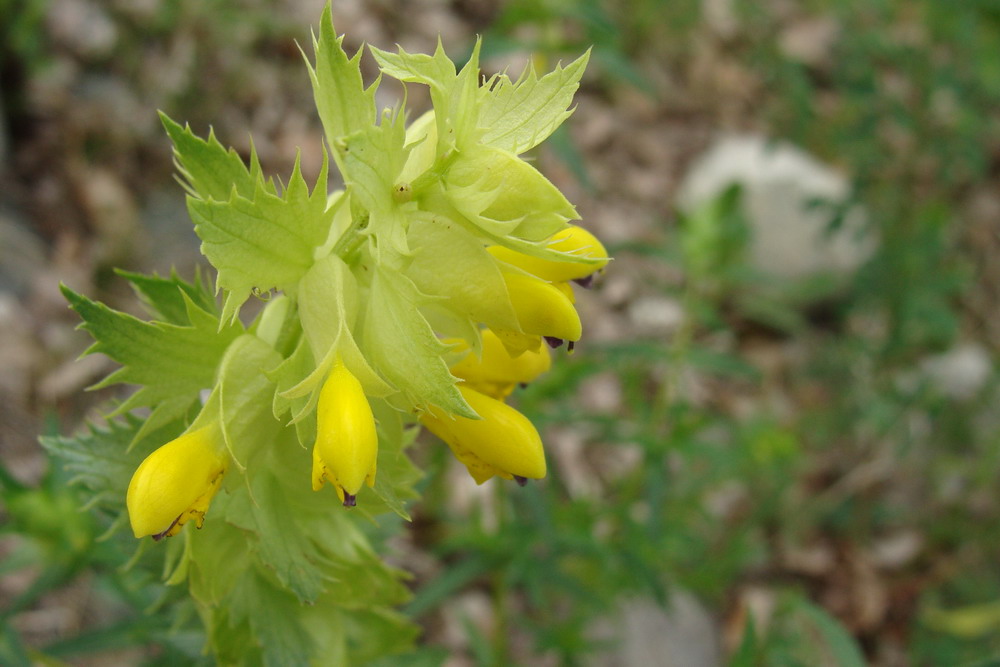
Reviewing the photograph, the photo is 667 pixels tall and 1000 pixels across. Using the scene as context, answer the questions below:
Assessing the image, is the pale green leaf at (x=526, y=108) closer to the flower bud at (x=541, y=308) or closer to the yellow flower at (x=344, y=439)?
the flower bud at (x=541, y=308)

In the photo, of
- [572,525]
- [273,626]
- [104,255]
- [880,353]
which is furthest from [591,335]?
[273,626]

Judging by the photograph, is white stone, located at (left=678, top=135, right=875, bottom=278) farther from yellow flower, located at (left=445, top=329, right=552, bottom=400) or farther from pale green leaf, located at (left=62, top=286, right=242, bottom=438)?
pale green leaf, located at (left=62, top=286, right=242, bottom=438)

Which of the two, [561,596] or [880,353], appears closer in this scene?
[561,596]

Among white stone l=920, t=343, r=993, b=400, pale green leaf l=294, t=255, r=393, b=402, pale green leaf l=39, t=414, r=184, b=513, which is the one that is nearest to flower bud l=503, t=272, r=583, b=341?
pale green leaf l=294, t=255, r=393, b=402

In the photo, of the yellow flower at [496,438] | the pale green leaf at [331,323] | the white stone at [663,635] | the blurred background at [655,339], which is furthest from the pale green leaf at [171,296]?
the white stone at [663,635]

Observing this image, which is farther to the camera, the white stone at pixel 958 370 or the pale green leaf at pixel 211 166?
the white stone at pixel 958 370

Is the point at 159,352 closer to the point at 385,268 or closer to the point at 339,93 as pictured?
the point at 385,268

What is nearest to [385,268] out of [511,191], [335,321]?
[335,321]

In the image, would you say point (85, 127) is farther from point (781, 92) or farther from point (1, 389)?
point (781, 92)
